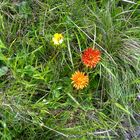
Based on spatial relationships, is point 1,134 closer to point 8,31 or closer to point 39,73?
point 39,73

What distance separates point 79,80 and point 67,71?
13 cm

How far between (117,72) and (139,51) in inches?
7.0

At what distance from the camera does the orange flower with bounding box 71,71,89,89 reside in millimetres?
1981

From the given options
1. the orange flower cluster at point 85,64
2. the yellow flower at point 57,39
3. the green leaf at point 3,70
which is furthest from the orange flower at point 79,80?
the green leaf at point 3,70

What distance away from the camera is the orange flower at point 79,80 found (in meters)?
1.98

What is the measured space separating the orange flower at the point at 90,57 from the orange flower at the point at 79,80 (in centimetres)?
6

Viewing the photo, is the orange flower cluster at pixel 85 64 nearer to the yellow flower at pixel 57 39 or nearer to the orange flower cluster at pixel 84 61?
the orange flower cluster at pixel 84 61

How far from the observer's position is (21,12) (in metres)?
2.16

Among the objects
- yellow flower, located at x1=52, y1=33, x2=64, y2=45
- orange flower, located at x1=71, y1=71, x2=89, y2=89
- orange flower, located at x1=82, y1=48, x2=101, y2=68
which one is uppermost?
yellow flower, located at x1=52, y1=33, x2=64, y2=45

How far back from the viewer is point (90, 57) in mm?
1988

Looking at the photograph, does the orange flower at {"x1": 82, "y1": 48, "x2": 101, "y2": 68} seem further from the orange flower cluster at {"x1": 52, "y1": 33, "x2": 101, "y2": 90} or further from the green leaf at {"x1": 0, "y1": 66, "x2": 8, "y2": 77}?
the green leaf at {"x1": 0, "y1": 66, "x2": 8, "y2": 77}

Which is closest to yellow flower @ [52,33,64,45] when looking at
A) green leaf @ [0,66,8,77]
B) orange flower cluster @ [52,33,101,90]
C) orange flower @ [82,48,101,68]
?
orange flower cluster @ [52,33,101,90]

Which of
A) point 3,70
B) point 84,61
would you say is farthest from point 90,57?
point 3,70

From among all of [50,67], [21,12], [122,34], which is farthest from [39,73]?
[122,34]
